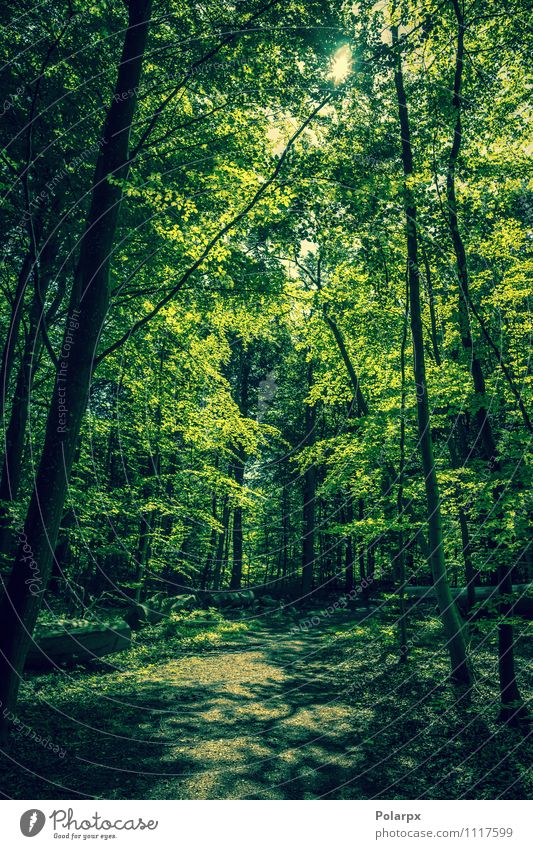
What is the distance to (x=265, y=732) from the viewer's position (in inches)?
271

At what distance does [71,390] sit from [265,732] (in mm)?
5814

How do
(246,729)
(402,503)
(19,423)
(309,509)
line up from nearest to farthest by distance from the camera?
(246,729) < (19,423) < (402,503) < (309,509)

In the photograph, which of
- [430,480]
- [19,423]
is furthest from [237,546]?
[430,480]

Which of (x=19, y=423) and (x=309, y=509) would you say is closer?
(x=19, y=423)

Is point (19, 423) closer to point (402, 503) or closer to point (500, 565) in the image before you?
point (402, 503)

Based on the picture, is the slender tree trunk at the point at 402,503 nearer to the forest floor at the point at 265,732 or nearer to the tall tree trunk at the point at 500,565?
the forest floor at the point at 265,732

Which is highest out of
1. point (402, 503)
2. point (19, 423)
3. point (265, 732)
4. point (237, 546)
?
point (19, 423)

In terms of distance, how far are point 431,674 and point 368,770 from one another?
5.14 m

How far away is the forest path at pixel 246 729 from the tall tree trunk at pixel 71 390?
2214 millimetres

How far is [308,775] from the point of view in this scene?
5414mm

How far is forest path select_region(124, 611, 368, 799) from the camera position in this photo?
5.08 m

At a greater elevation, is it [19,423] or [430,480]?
[19,423]

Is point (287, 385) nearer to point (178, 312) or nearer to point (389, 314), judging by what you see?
point (389, 314)

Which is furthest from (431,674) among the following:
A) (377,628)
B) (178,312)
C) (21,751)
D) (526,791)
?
(178,312)
